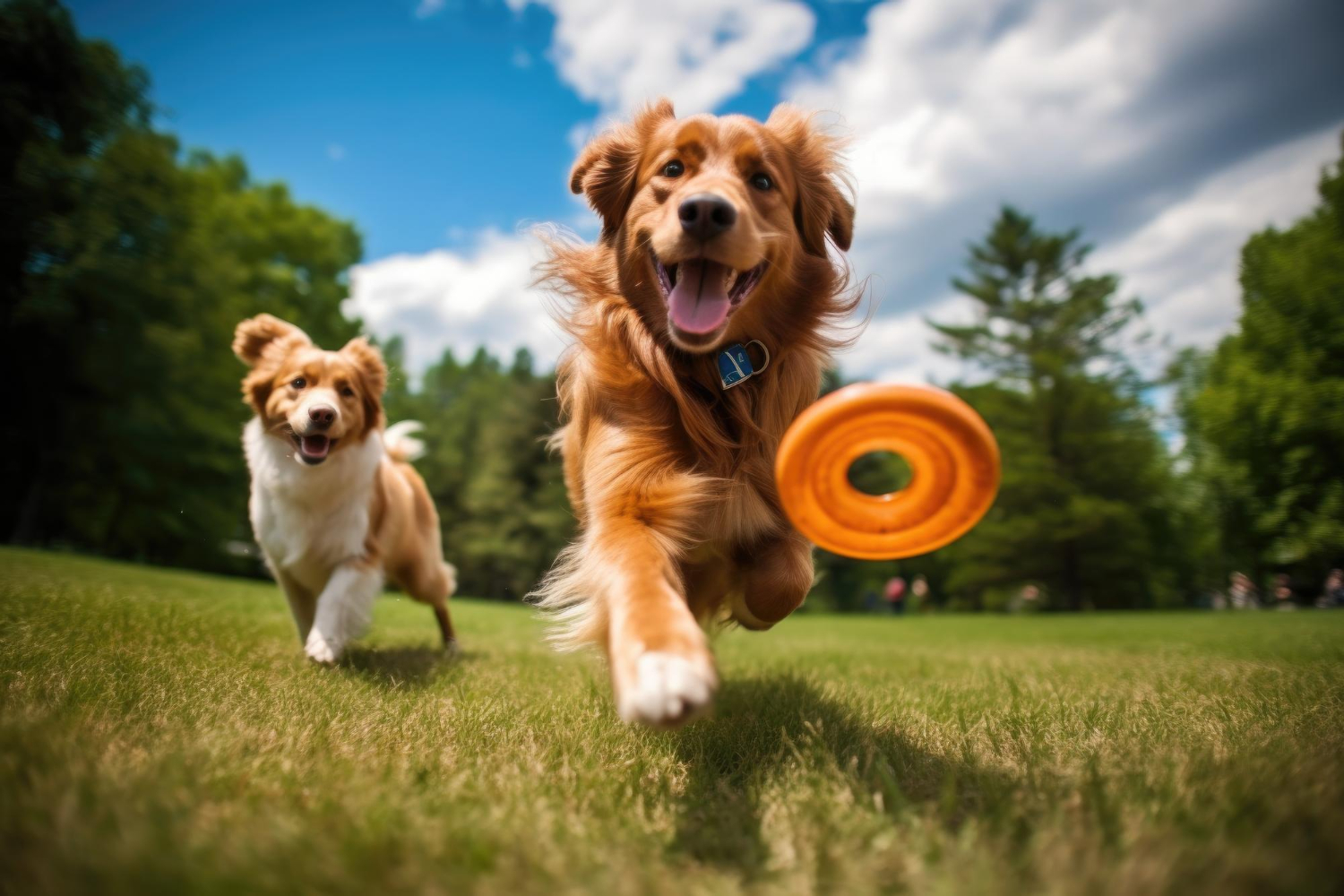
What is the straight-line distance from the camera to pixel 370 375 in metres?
5.27

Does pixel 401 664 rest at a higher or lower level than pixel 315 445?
lower

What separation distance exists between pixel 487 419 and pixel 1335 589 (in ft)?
115

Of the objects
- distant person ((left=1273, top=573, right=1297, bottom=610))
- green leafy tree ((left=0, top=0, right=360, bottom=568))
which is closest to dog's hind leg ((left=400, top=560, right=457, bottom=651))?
green leafy tree ((left=0, top=0, right=360, bottom=568))

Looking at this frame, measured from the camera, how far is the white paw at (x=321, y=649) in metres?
4.45

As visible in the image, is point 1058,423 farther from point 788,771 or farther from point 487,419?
point 788,771

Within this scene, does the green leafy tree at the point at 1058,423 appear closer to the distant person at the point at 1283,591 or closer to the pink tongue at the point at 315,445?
the distant person at the point at 1283,591

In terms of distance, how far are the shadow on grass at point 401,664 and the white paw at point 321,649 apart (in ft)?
0.32

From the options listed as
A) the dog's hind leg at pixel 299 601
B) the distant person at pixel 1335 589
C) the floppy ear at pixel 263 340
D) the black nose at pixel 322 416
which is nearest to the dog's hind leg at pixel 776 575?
the black nose at pixel 322 416

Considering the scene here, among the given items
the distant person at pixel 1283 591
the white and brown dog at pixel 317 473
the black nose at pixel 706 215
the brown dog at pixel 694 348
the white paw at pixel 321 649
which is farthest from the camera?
the distant person at pixel 1283 591

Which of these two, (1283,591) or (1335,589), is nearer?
(1335,589)

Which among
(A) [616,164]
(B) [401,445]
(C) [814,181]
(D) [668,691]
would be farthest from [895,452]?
(B) [401,445]

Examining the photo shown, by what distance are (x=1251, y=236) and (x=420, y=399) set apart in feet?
122

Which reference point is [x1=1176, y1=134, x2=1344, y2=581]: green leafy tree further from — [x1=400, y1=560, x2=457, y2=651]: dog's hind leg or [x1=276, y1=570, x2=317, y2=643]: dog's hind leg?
[x1=276, y1=570, x2=317, y2=643]: dog's hind leg

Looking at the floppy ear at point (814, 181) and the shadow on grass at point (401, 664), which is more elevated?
the floppy ear at point (814, 181)
